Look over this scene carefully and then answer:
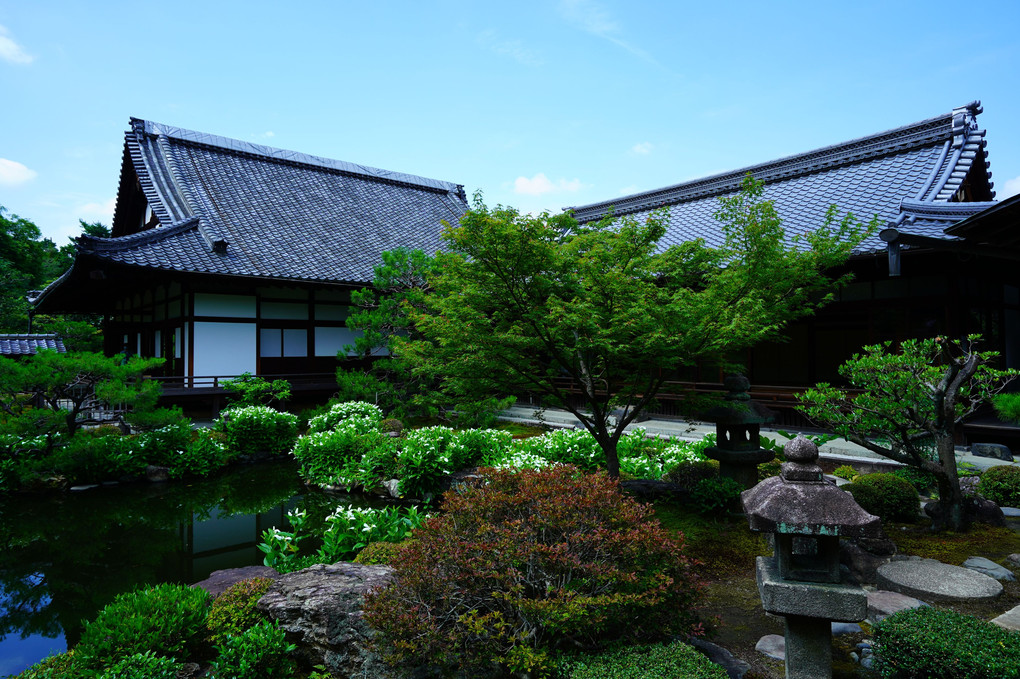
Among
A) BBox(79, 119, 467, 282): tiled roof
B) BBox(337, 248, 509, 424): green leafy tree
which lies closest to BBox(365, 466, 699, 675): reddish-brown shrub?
BBox(337, 248, 509, 424): green leafy tree

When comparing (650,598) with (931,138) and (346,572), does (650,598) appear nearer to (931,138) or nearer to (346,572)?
(346,572)

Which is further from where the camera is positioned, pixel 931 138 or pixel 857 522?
pixel 931 138

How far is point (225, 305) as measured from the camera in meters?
17.7

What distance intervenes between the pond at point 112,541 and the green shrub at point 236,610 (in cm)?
153

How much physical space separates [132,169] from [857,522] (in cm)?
2495

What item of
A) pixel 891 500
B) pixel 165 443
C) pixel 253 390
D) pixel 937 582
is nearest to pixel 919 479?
pixel 891 500

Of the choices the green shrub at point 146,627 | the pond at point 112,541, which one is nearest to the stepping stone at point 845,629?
the green shrub at point 146,627

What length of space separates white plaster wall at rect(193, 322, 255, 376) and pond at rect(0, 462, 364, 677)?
18.7 ft

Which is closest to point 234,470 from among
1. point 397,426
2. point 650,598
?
point 397,426

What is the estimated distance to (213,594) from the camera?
5.75 meters

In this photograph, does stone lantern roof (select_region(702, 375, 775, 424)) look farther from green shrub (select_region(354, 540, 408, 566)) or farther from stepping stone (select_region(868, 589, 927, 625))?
green shrub (select_region(354, 540, 408, 566))

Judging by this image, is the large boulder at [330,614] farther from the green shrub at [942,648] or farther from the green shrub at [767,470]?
the green shrub at [767,470]

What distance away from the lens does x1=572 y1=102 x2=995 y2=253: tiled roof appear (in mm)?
12272

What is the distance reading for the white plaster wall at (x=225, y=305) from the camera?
56.7ft
